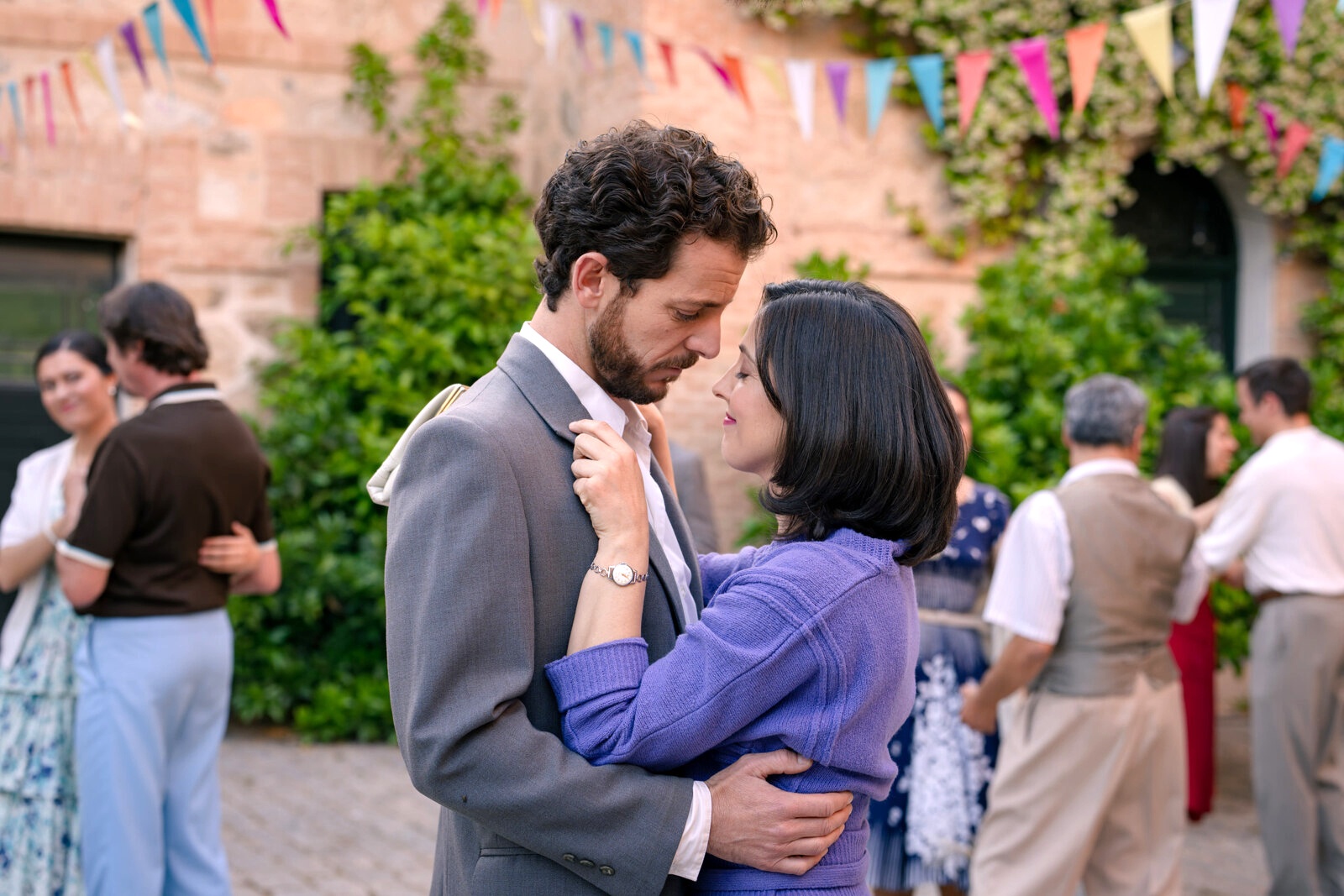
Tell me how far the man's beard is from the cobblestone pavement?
3430mm

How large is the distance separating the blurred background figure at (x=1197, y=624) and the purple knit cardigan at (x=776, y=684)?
15.1 feet

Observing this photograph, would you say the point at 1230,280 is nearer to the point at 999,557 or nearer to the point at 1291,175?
the point at 1291,175

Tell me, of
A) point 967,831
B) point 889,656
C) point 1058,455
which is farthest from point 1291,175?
point 889,656

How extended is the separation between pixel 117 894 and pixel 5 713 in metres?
0.65

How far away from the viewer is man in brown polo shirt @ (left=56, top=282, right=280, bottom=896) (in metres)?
3.53

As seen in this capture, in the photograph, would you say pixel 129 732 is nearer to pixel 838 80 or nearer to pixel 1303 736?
pixel 1303 736

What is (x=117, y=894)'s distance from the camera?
3.58 meters

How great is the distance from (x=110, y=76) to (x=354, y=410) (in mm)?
2134

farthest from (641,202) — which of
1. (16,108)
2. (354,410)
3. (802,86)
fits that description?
(16,108)

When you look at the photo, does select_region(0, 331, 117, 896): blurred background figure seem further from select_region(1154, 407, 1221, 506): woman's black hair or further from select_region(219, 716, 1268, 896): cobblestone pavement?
select_region(1154, 407, 1221, 506): woman's black hair

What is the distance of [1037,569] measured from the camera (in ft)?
13.1

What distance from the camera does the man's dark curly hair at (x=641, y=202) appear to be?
1831mm

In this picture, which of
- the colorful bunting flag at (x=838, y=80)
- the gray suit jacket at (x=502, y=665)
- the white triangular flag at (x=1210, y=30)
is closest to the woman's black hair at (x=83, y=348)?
the gray suit jacket at (x=502, y=665)

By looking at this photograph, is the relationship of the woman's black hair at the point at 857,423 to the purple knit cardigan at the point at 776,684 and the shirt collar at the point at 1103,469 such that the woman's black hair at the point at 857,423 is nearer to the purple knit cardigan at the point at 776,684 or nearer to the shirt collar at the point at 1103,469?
the purple knit cardigan at the point at 776,684
